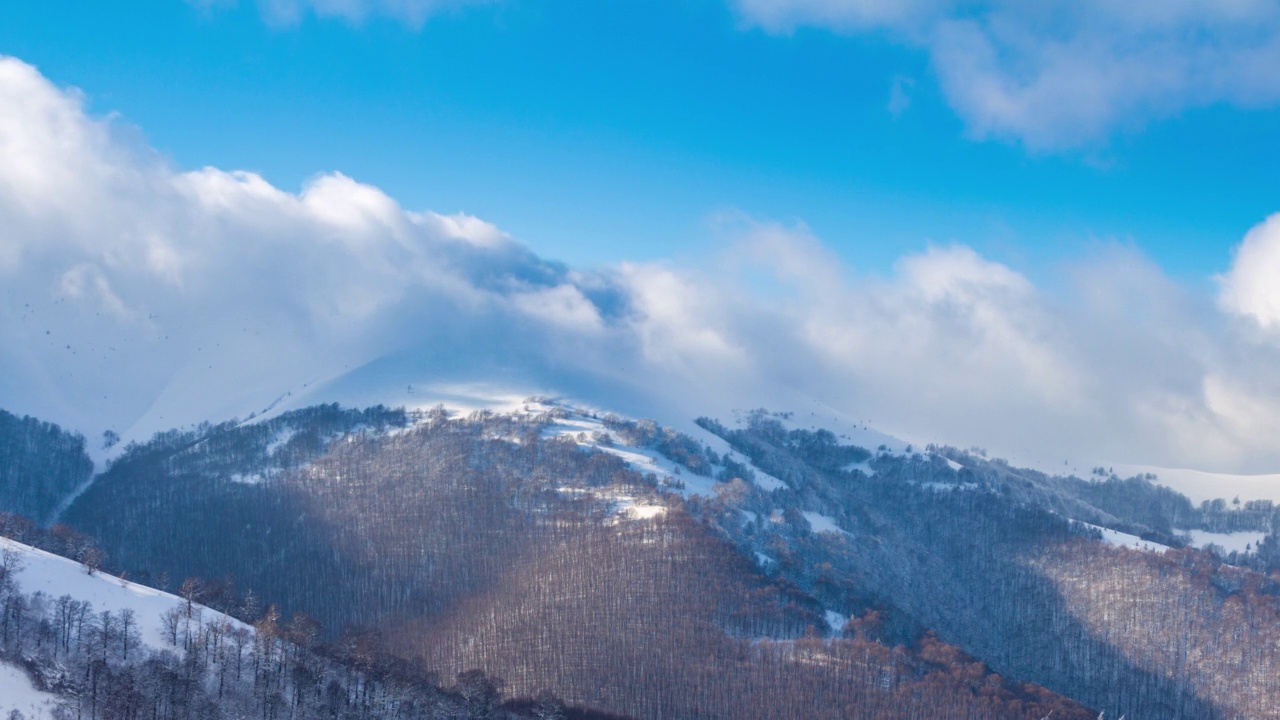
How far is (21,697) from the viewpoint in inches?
4343

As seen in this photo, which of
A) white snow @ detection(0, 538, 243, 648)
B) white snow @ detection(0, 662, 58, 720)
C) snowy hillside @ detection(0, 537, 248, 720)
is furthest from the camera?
white snow @ detection(0, 538, 243, 648)

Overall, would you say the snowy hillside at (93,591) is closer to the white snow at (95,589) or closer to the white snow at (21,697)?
the white snow at (95,589)

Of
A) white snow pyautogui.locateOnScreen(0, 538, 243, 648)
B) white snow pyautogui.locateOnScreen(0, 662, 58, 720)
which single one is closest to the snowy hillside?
white snow pyautogui.locateOnScreen(0, 538, 243, 648)

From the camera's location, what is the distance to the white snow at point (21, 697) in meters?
108

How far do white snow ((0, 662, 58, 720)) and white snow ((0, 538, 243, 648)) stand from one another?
15.9m

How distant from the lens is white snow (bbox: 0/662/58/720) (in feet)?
355

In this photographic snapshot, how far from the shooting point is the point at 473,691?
14925cm

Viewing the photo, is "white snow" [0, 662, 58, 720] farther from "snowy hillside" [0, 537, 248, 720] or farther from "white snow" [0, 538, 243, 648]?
"white snow" [0, 538, 243, 648]

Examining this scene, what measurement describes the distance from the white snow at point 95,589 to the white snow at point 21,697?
1591cm

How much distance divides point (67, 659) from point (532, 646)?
A: 270 feet

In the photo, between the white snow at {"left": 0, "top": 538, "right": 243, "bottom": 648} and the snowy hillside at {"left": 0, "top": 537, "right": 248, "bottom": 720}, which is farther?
the white snow at {"left": 0, "top": 538, "right": 243, "bottom": 648}

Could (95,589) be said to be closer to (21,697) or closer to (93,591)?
(93,591)

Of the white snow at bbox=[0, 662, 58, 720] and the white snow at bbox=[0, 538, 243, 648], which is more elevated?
the white snow at bbox=[0, 538, 243, 648]

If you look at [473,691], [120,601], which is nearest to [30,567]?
[120,601]
